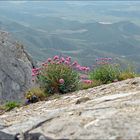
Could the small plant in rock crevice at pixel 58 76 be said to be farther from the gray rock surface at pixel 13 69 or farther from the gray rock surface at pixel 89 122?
the gray rock surface at pixel 13 69

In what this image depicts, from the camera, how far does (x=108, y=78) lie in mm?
16750

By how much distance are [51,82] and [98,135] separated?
756cm

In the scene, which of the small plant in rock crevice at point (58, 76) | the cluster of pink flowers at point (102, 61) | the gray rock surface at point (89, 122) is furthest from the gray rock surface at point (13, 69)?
the gray rock surface at point (89, 122)

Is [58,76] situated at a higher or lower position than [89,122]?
lower

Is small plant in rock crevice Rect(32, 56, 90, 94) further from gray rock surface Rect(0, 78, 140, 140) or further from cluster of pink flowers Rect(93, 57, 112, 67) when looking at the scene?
gray rock surface Rect(0, 78, 140, 140)

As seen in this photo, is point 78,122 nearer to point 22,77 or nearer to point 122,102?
point 122,102

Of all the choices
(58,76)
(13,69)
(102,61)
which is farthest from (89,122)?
(13,69)

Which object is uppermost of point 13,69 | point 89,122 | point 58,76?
point 89,122

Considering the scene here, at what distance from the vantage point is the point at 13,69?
984 inches

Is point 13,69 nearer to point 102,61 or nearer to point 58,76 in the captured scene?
point 102,61

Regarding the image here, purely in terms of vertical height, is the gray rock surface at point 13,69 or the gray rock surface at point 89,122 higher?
the gray rock surface at point 89,122

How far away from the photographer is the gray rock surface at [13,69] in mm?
23422

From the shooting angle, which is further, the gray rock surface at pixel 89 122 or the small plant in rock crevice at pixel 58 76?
the small plant in rock crevice at pixel 58 76

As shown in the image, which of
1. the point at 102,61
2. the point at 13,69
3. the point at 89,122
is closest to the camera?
the point at 89,122
